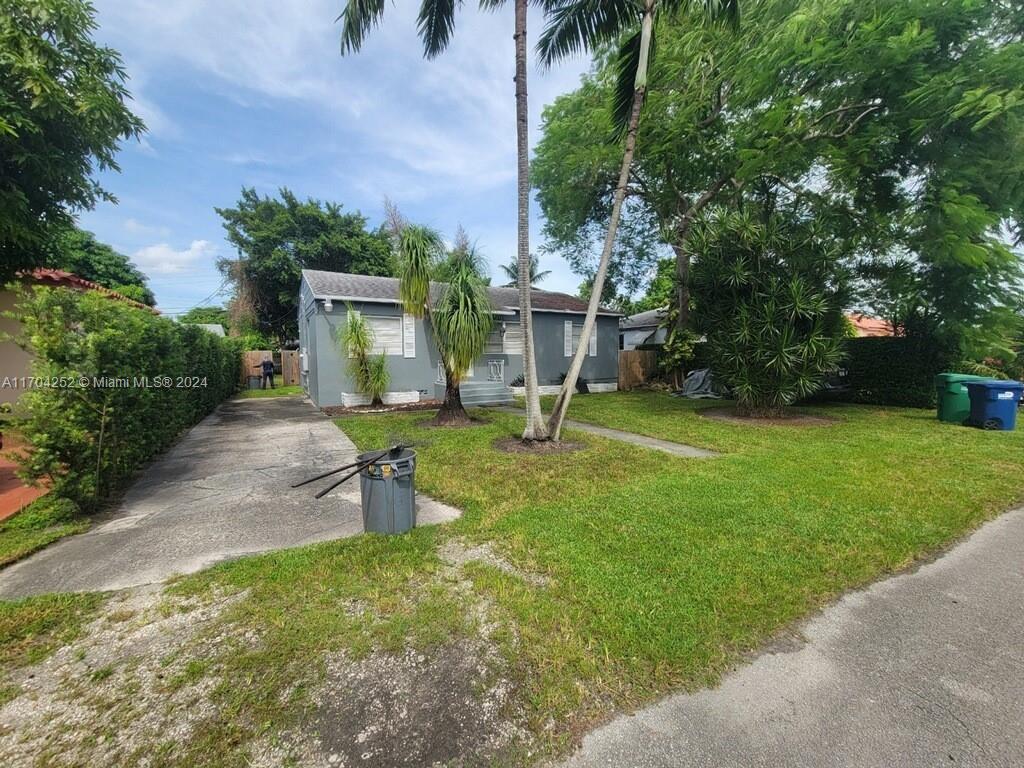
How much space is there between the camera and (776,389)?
920cm

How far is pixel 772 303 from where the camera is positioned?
8664 millimetres

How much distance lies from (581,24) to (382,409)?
9.47 meters

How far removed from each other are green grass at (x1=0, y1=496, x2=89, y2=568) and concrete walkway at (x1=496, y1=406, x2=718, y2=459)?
7263 millimetres

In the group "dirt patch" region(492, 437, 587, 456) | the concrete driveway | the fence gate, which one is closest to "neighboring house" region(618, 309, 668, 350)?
"dirt patch" region(492, 437, 587, 456)

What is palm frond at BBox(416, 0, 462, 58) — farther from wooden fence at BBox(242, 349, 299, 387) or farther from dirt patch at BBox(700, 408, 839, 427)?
wooden fence at BBox(242, 349, 299, 387)

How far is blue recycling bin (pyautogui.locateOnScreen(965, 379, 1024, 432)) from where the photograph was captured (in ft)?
25.8

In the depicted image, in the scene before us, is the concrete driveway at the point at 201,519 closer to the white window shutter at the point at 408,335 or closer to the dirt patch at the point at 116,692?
the dirt patch at the point at 116,692

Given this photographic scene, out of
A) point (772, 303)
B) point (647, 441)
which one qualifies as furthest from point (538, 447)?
point (772, 303)

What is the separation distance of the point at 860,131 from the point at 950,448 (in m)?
7.47

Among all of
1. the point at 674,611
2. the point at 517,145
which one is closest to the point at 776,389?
the point at 517,145

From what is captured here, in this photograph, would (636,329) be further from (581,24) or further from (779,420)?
(581,24)

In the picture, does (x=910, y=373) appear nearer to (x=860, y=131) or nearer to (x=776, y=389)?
(x=776, y=389)

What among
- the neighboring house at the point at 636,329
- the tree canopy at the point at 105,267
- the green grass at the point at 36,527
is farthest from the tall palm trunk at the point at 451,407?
the tree canopy at the point at 105,267

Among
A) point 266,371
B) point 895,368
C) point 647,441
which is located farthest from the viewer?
point 266,371
